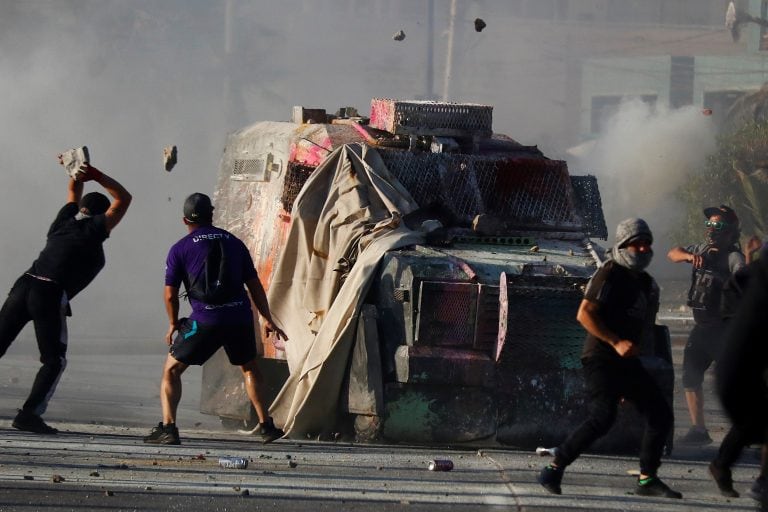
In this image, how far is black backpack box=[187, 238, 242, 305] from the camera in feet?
29.2

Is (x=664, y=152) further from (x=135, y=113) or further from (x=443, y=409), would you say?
(x=443, y=409)

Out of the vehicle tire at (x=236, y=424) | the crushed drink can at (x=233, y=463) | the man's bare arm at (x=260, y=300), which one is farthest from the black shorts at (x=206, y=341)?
the vehicle tire at (x=236, y=424)

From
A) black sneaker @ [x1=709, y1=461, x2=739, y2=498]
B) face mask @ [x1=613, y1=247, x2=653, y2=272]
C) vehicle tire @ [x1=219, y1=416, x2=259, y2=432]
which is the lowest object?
vehicle tire @ [x1=219, y1=416, x2=259, y2=432]

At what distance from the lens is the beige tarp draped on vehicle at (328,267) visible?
9117mm

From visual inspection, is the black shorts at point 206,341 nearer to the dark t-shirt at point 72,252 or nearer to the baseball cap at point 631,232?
the dark t-shirt at point 72,252

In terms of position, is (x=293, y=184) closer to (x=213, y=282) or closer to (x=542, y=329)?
(x=213, y=282)

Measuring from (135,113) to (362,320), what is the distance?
24095 millimetres

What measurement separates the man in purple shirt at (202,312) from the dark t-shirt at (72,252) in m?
0.87

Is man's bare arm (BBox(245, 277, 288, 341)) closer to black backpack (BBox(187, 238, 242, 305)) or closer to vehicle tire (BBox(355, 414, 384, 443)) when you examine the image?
black backpack (BBox(187, 238, 242, 305))

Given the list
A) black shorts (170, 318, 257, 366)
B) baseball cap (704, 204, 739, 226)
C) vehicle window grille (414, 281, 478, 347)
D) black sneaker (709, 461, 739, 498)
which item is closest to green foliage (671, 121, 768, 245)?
baseball cap (704, 204, 739, 226)

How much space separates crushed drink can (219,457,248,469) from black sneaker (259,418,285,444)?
88 cm

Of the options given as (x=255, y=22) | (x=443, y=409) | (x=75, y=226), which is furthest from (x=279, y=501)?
(x=255, y=22)

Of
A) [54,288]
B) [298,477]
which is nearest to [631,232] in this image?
[298,477]

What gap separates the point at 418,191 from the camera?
10055 mm
